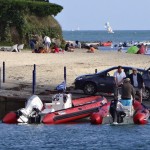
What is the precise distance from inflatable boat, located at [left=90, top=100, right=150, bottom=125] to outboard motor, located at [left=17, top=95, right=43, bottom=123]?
2188mm

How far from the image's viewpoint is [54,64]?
5581cm

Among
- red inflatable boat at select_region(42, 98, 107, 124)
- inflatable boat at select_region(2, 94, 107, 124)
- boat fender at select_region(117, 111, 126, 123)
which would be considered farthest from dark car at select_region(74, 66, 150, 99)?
boat fender at select_region(117, 111, 126, 123)

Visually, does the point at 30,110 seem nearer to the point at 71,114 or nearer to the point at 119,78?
the point at 71,114

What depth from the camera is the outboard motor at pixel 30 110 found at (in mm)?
33844

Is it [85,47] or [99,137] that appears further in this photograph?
[85,47]

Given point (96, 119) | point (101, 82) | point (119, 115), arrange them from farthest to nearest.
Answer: point (101, 82), point (96, 119), point (119, 115)

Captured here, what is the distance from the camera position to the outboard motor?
111ft

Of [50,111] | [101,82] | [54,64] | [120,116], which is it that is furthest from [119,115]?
[54,64]

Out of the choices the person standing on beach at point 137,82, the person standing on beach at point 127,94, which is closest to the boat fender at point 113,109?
the person standing on beach at point 127,94

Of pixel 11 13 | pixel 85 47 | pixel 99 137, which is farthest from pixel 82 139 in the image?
pixel 85 47

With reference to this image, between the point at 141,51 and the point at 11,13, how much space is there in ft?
39.4

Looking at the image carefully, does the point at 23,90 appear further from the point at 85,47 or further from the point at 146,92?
the point at 85,47

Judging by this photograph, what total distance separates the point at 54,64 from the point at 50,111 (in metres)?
21.8

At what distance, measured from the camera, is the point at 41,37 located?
7331 centimetres
